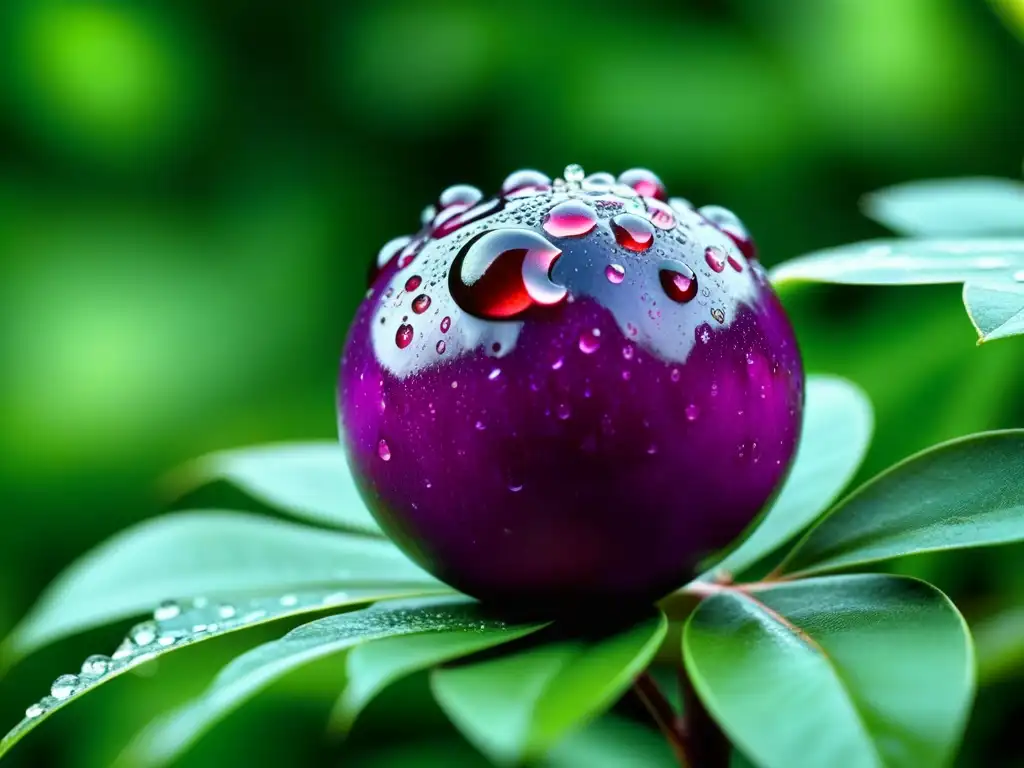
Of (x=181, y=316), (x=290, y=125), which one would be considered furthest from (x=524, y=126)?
(x=181, y=316)

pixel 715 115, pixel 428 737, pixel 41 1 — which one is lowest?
pixel 428 737

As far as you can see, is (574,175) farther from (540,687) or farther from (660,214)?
(540,687)

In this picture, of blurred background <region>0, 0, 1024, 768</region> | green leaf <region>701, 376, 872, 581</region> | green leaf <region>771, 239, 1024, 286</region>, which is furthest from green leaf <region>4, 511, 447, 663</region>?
blurred background <region>0, 0, 1024, 768</region>

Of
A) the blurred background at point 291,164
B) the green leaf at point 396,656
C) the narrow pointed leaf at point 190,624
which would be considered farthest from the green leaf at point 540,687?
the blurred background at point 291,164

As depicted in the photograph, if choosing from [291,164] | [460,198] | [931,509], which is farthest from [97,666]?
[291,164]

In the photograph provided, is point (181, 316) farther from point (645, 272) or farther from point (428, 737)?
point (645, 272)

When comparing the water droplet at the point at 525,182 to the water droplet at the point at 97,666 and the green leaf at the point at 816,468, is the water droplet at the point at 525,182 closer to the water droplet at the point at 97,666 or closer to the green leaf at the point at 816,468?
the green leaf at the point at 816,468

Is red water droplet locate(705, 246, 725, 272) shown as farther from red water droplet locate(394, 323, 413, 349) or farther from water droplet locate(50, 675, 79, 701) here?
water droplet locate(50, 675, 79, 701)
